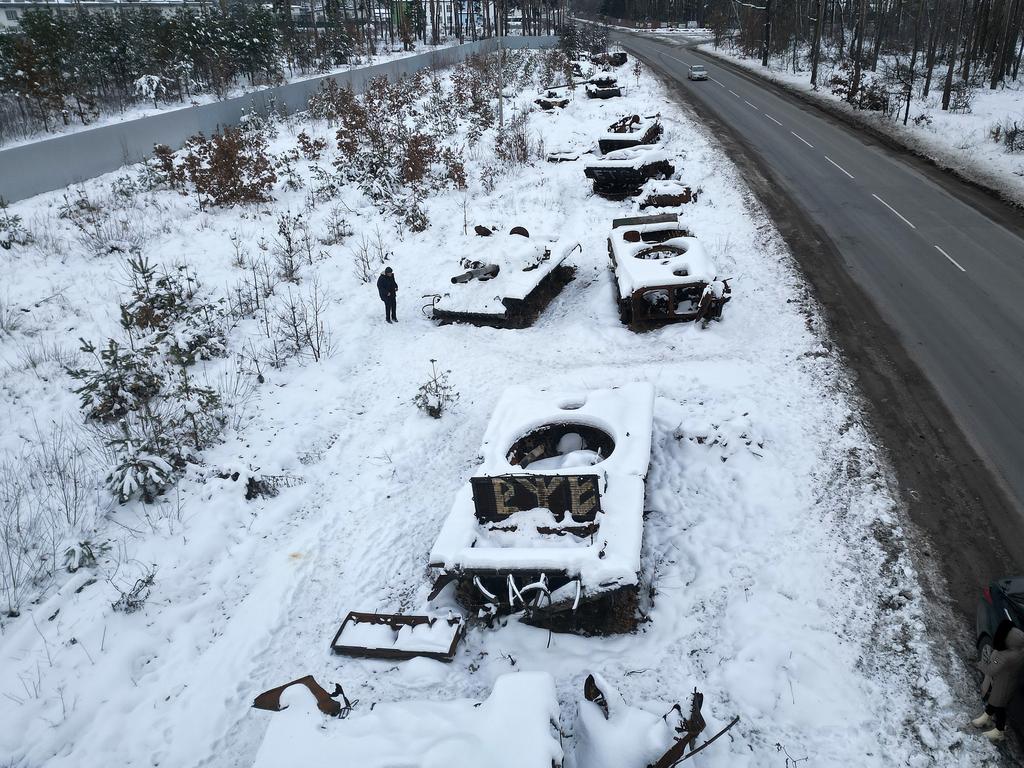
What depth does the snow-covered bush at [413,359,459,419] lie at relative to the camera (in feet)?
32.8

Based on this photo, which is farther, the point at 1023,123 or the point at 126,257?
the point at 1023,123

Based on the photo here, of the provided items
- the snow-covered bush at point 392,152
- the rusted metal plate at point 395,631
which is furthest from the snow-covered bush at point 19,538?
the snow-covered bush at point 392,152

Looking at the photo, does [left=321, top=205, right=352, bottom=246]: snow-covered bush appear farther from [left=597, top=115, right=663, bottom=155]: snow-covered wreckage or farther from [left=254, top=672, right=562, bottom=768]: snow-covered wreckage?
[left=254, top=672, right=562, bottom=768]: snow-covered wreckage

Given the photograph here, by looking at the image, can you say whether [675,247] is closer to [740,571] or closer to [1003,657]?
[740,571]

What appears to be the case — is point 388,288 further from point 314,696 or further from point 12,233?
point 12,233

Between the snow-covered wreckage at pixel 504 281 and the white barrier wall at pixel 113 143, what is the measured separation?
1276 cm

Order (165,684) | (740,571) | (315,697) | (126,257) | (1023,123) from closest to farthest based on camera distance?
(315,697) < (165,684) < (740,571) < (126,257) < (1023,123)

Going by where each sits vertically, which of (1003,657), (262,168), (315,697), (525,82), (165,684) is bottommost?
(165,684)

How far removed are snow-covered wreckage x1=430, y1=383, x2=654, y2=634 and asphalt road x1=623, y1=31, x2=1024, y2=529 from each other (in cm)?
466

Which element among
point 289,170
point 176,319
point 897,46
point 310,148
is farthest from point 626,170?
point 897,46

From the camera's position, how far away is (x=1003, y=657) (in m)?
4.69

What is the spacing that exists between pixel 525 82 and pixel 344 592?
3734 centimetres

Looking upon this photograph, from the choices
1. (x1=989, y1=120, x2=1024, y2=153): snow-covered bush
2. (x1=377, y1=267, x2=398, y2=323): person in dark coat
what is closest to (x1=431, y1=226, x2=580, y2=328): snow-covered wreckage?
(x1=377, y1=267, x2=398, y2=323): person in dark coat

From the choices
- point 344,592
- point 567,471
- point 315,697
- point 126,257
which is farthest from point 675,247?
point 126,257
